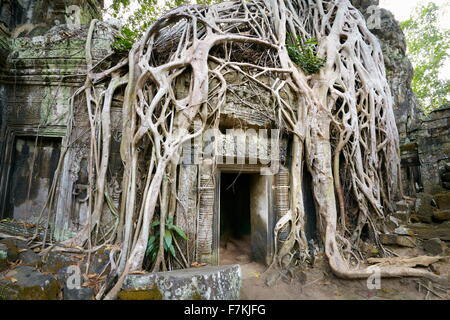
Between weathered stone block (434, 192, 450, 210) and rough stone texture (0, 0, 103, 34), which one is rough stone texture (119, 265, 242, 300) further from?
rough stone texture (0, 0, 103, 34)

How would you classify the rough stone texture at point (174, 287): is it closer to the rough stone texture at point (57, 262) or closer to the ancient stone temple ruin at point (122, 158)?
the ancient stone temple ruin at point (122, 158)

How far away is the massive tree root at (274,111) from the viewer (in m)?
2.56

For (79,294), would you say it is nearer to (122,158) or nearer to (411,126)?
(122,158)

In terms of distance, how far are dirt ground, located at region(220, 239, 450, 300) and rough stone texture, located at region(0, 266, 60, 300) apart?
1.83 metres

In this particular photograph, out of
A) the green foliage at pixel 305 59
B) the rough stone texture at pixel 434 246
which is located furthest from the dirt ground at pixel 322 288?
the green foliage at pixel 305 59

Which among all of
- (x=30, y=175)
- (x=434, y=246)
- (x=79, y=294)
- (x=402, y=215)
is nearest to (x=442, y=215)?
(x=402, y=215)

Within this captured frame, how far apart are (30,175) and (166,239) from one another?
2585mm

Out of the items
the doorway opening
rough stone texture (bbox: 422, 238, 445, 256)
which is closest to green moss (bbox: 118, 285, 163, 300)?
the doorway opening

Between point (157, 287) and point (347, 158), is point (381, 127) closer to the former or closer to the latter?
point (347, 158)

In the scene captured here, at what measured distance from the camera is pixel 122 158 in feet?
8.95

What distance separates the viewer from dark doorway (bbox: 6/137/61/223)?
3.16 m

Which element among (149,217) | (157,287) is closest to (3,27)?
(149,217)

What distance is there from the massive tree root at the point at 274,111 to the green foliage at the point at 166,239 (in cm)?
11
